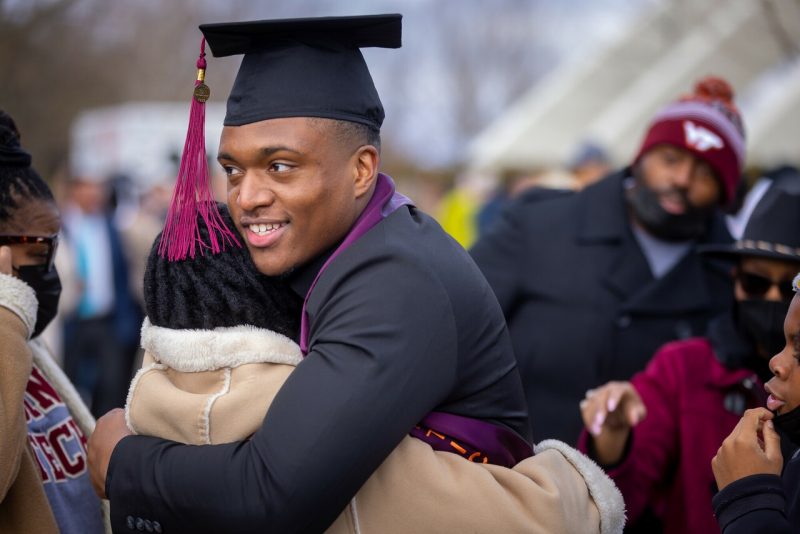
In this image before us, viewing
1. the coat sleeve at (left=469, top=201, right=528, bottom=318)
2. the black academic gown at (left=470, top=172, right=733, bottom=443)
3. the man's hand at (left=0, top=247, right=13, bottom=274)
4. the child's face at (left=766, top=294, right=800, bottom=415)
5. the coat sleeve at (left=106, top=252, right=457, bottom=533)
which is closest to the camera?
the coat sleeve at (left=106, top=252, right=457, bottom=533)

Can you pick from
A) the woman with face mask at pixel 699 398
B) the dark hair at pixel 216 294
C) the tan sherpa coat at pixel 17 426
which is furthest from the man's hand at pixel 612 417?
the tan sherpa coat at pixel 17 426

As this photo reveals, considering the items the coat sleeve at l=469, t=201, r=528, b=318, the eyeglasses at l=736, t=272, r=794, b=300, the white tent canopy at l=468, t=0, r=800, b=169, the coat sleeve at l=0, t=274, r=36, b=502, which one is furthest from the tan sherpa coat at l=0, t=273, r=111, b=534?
the white tent canopy at l=468, t=0, r=800, b=169

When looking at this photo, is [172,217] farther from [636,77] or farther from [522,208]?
[636,77]

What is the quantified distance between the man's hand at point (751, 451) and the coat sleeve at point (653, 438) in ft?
2.40

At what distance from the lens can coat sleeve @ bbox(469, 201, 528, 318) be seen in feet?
13.7

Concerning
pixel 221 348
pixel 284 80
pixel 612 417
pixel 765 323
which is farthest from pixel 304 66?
pixel 765 323

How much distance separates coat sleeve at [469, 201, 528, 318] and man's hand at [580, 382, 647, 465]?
1.05 metres

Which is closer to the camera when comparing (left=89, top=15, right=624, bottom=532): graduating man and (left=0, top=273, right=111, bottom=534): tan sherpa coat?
(left=89, top=15, right=624, bottom=532): graduating man

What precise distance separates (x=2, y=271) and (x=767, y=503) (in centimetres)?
194

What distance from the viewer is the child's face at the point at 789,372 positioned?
2.49m

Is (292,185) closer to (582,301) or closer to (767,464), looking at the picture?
(767,464)

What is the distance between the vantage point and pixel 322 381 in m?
2.08

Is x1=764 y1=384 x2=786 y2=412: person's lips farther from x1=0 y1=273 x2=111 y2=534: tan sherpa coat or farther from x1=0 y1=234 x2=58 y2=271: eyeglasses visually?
x1=0 y1=234 x2=58 y2=271: eyeglasses

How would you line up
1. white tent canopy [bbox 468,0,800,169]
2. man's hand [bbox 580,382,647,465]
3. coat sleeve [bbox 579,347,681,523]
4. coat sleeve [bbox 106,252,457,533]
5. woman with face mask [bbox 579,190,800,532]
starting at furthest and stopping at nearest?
white tent canopy [bbox 468,0,800,169] → coat sleeve [bbox 579,347,681,523] → woman with face mask [bbox 579,190,800,532] → man's hand [bbox 580,382,647,465] → coat sleeve [bbox 106,252,457,533]
